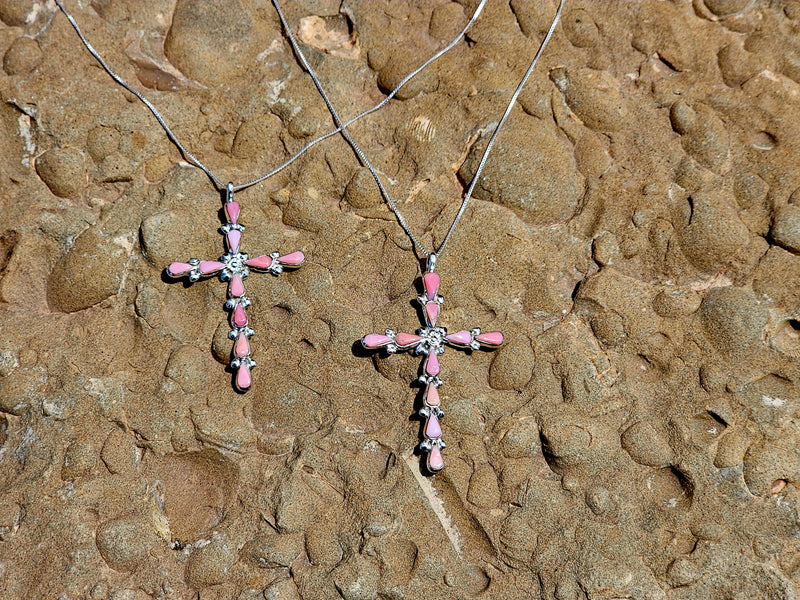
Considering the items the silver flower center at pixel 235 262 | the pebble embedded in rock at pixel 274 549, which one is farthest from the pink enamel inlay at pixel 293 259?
the pebble embedded in rock at pixel 274 549

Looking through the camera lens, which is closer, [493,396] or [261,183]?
[493,396]

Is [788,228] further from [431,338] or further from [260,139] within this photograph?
[260,139]

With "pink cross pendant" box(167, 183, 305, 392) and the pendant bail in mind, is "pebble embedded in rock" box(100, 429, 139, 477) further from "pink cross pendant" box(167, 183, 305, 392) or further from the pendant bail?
the pendant bail

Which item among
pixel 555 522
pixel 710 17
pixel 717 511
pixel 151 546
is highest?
pixel 710 17

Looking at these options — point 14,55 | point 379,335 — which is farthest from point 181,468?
point 14,55

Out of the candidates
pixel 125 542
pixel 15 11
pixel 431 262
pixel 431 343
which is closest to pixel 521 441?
pixel 431 343

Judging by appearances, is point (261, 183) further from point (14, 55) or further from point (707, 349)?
point (707, 349)
